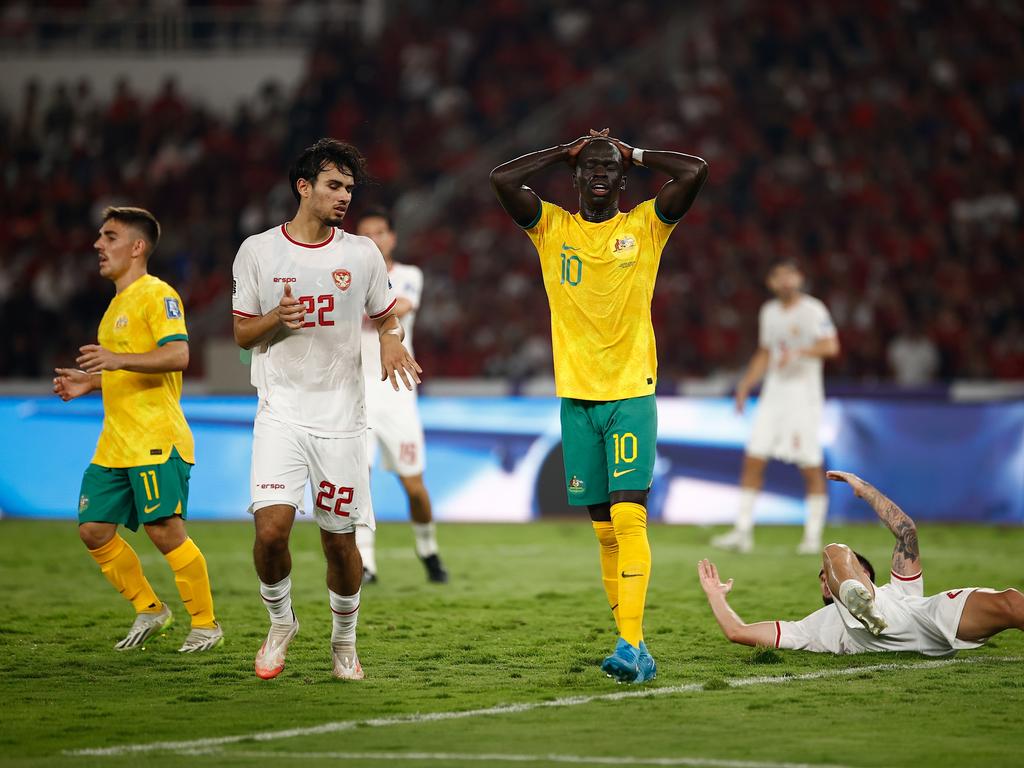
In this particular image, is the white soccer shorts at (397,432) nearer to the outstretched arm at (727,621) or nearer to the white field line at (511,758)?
the outstretched arm at (727,621)

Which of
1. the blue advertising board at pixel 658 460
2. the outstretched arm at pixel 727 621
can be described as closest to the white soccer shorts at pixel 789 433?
the blue advertising board at pixel 658 460

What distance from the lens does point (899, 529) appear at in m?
7.30

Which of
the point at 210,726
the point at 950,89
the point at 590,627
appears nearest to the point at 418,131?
the point at 950,89

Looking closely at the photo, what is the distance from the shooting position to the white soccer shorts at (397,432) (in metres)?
10.3

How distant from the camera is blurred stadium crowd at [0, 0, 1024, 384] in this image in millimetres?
19062

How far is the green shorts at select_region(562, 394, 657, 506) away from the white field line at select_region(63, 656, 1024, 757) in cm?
97

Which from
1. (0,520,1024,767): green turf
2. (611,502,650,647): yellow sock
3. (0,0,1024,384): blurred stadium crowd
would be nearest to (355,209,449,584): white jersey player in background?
(0,520,1024,767): green turf

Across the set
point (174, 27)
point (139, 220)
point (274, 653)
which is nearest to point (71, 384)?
point (139, 220)

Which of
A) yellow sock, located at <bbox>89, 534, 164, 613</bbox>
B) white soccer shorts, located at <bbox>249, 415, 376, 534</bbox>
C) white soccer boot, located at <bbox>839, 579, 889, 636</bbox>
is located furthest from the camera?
yellow sock, located at <bbox>89, 534, 164, 613</bbox>

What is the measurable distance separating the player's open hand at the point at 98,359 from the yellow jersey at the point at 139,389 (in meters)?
0.50

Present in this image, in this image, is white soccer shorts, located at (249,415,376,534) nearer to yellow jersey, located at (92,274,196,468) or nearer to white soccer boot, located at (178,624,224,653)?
yellow jersey, located at (92,274,196,468)

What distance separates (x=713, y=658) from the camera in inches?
285

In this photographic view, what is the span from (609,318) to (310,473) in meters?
1.56

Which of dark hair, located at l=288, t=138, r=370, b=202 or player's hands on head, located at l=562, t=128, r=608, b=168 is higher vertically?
player's hands on head, located at l=562, t=128, r=608, b=168
